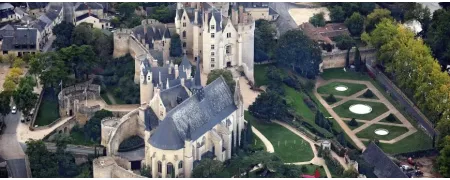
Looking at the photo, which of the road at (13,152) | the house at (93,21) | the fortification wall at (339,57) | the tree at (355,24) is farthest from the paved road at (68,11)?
the tree at (355,24)

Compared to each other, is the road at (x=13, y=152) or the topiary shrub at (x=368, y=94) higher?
the topiary shrub at (x=368, y=94)

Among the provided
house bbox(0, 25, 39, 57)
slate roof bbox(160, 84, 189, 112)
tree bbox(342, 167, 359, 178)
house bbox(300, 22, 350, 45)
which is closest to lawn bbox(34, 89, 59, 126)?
house bbox(0, 25, 39, 57)

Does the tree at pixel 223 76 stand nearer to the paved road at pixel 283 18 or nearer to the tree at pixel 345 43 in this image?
the paved road at pixel 283 18

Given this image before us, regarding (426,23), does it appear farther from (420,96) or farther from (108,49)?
(108,49)

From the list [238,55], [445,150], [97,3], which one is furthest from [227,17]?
[445,150]

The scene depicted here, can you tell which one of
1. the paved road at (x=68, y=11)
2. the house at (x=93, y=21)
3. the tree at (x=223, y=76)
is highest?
the paved road at (x=68, y=11)

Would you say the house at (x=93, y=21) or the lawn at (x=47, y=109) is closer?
the lawn at (x=47, y=109)

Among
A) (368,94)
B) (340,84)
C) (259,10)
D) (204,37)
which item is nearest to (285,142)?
(204,37)
